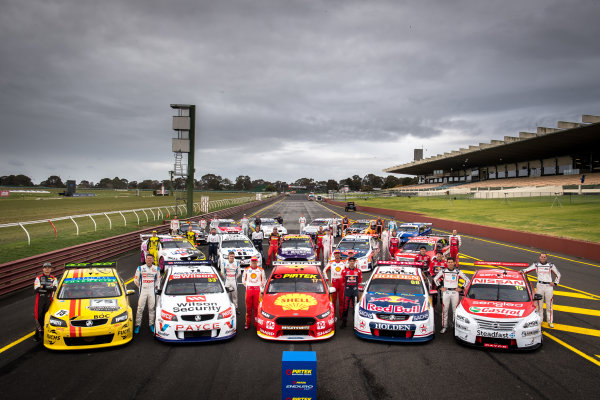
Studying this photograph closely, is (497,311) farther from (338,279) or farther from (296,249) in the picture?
(296,249)

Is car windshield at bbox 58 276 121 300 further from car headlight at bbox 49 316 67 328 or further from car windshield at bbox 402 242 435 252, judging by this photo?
car windshield at bbox 402 242 435 252

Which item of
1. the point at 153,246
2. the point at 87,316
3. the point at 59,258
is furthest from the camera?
the point at 153,246

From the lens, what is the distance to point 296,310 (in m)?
9.22

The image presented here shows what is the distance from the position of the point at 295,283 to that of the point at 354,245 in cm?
836

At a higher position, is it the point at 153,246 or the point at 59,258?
the point at 153,246

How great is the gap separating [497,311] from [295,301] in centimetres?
432

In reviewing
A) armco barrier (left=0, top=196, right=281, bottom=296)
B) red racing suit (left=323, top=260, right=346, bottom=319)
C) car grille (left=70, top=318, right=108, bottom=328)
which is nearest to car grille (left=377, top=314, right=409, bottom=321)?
red racing suit (left=323, top=260, right=346, bottom=319)

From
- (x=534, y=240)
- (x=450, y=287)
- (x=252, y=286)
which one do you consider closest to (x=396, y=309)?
(x=450, y=287)

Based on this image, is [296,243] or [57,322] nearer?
[57,322]

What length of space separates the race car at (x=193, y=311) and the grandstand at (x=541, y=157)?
50.1 m

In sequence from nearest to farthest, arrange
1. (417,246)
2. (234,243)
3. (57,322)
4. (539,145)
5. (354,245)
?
(57,322), (417,246), (234,243), (354,245), (539,145)

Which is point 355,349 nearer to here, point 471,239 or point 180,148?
point 471,239

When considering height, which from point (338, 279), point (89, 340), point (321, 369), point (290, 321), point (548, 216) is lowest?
point (321, 369)

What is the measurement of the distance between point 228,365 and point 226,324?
140 centimetres
